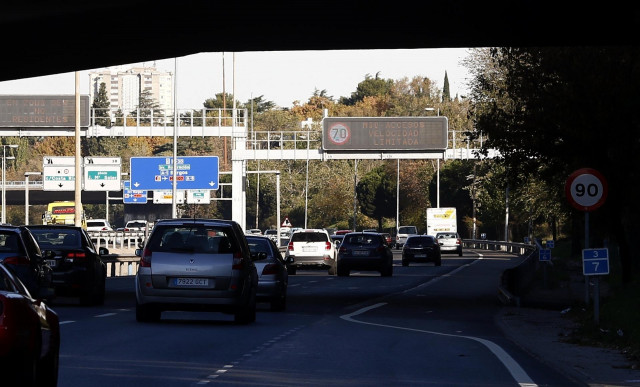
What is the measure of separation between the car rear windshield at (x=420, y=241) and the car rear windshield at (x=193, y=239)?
40189 millimetres

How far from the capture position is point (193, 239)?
21.9 meters

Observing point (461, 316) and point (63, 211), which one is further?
point (63, 211)

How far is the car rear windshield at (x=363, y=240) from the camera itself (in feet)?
160

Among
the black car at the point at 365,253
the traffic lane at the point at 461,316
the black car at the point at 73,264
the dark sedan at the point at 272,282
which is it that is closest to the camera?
the traffic lane at the point at 461,316

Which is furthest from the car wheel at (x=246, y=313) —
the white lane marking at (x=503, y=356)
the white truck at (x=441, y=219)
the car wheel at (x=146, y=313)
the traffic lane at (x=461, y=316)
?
the white truck at (x=441, y=219)

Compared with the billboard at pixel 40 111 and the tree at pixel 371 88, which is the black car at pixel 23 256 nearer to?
the billboard at pixel 40 111

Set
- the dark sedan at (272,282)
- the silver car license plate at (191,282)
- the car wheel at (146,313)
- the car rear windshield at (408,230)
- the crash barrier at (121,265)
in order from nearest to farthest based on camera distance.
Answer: the silver car license plate at (191,282) → the car wheel at (146,313) → the dark sedan at (272,282) → the crash barrier at (121,265) → the car rear windshield at (408,230)

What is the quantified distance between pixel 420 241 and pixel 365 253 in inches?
514

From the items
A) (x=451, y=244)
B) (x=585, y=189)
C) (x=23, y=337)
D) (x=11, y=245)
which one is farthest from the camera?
(x=451, y=244)

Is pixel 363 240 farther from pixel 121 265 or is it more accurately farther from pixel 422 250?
pixel 422 250

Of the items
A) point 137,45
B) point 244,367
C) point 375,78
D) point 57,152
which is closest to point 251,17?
point 137,45

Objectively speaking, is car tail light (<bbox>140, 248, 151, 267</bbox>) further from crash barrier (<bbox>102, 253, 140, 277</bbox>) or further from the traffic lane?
crash barrier (<bbox>102, 253, 140, 277</bbox>)

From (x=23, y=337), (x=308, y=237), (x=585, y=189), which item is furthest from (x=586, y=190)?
(x=308, y=237)

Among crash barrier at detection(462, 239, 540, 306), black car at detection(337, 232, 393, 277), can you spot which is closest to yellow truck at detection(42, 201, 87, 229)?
black car at detection(337, 232, 393, 277)
